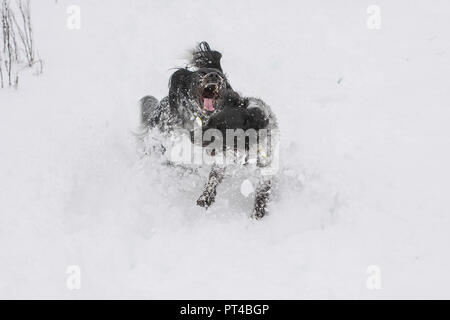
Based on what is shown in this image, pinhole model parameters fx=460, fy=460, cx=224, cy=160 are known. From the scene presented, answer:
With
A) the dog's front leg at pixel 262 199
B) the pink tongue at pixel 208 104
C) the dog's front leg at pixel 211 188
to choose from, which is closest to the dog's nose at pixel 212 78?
the pink tongue at pixel 208 104

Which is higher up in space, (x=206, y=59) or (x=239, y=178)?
(x=206, y=59)

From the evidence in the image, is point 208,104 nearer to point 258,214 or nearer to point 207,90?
point 207,90

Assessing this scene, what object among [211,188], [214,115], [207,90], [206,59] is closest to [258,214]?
[211,188]

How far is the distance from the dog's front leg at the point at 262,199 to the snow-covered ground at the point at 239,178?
79mm

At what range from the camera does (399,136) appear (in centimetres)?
442

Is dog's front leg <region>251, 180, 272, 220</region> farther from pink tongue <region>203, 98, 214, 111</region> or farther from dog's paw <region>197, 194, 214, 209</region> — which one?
pink tongue <region>203, 98, 214, 111</region>

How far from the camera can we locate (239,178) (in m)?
4.28

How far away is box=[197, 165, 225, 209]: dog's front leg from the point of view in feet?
12.9

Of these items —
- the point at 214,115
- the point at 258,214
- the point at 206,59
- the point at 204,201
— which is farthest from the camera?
the point at 206,59

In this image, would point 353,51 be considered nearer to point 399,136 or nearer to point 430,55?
point 430,55

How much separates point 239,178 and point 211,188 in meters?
0.41

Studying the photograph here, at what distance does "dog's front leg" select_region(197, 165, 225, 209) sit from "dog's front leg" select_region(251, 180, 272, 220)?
0.36 meters

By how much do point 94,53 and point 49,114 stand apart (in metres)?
1.31
